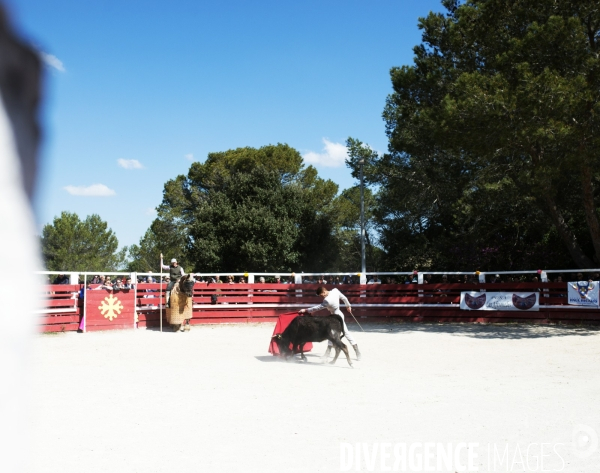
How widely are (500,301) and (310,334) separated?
9.96 metres

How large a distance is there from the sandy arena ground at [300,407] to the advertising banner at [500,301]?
4823mm

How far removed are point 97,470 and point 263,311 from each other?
15.9 m

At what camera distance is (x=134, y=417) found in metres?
6.91

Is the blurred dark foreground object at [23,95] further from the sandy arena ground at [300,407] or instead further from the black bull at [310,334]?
the black bull at [310,334]

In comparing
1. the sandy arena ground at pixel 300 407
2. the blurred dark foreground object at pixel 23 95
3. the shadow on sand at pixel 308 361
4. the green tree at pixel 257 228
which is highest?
the green tree at pixel 257 228

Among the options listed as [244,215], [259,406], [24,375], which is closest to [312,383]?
[259,406]

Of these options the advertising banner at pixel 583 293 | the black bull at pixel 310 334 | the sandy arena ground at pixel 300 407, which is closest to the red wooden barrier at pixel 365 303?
the advertising banner at pixel 583 293

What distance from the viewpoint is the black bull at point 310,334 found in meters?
10.8

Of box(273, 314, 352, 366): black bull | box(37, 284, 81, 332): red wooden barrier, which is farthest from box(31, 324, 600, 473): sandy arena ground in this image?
box(37, 284, 81, 332): red wooden barrier

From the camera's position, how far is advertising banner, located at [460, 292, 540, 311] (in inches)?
724

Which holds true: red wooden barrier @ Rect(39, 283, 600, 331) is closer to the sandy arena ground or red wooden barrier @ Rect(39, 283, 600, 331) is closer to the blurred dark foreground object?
the sandy arena ground

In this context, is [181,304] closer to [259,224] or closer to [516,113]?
[516,113]

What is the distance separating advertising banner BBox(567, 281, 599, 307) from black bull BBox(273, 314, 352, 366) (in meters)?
→ 9.66

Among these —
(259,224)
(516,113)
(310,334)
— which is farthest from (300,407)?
(259,224)
